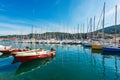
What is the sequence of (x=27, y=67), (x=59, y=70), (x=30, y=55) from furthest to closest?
(x=30, y=55)
(x=27, y=67)
(x=59, y=70)

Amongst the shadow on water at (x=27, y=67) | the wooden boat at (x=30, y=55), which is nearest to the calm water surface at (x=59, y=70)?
the shadow on water at (x=27, y=67)

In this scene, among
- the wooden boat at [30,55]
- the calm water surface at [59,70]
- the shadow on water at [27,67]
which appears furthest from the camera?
the wooden boat at [30,55]

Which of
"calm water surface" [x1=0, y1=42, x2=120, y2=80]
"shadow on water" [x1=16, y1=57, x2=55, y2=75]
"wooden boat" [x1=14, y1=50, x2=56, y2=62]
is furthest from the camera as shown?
"wooden boat" [x1=14, y1=50, x2=56, y2=62]

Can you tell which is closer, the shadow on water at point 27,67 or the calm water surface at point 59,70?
the calm water surface at point 59,70

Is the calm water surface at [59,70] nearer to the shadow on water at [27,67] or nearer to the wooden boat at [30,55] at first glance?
the shadow on water at [27,67]

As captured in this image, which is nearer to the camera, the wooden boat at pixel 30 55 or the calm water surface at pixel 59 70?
the calm water surface at pixel 59 70

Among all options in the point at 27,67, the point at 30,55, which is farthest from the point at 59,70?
the point at 30,55

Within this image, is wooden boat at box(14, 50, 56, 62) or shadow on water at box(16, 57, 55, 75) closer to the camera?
shadow on water at box(16, 57, 55, 75)

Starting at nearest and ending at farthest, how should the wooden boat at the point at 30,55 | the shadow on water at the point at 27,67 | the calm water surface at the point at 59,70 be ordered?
the calm water surface at the point at 59,70 → the shadow on water at the point at 27,67 → the wooden boat at the point at 30,55

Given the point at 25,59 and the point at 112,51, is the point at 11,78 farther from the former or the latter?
the point at 112,51

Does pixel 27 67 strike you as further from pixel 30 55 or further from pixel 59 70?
pixel 59 70

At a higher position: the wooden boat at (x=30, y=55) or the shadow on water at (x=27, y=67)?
the wooden boat at (x=30, y=55)

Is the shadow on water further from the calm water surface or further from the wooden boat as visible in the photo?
the wooden boat

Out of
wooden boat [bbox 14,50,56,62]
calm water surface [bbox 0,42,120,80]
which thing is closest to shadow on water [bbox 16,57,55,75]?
calm water surface [bbox 0,42,120,80]
